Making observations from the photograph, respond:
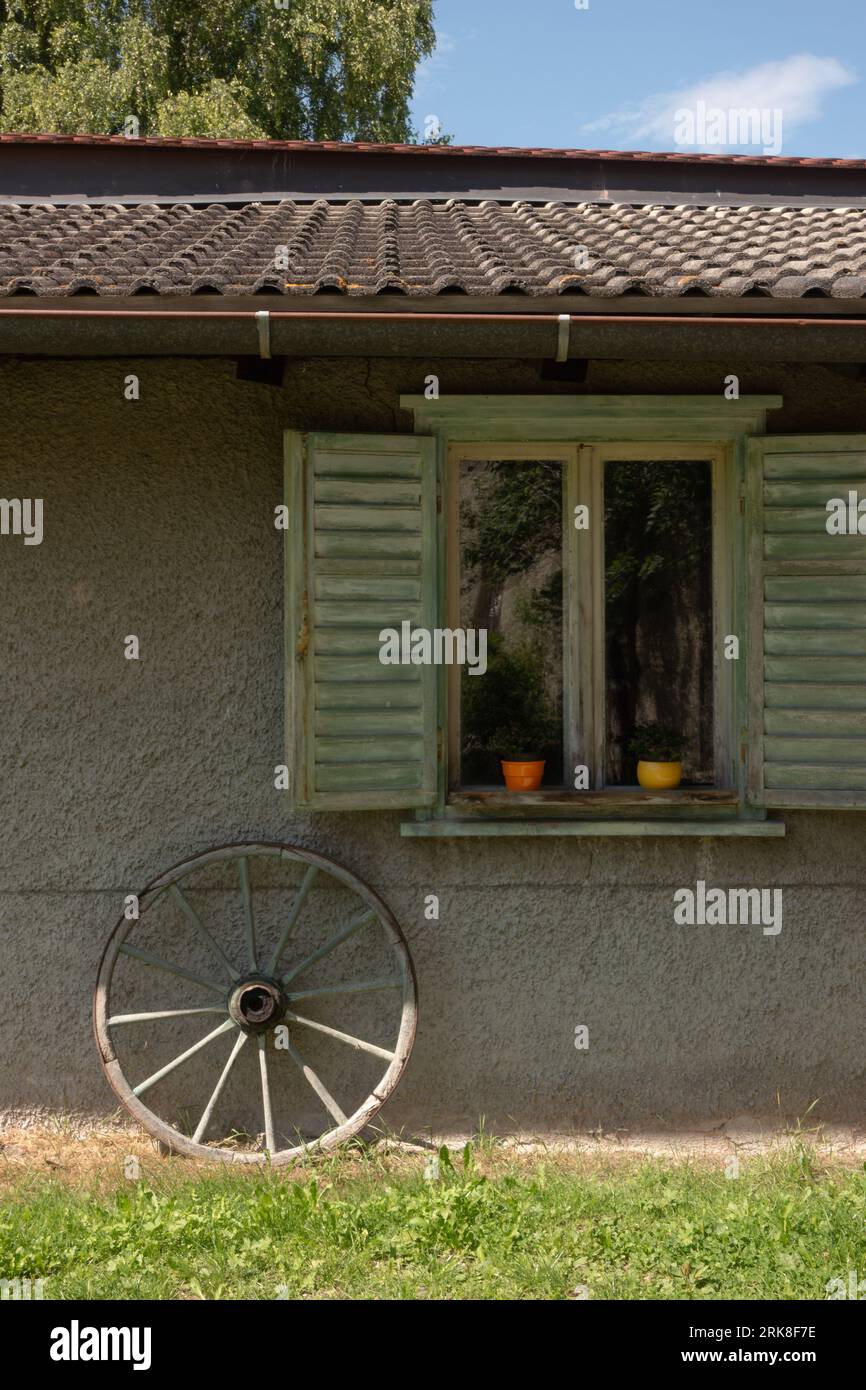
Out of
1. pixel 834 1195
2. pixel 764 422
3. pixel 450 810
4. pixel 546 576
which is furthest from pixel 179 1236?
pixel 764 422

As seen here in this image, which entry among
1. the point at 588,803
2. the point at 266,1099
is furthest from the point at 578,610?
the point at 266,1099

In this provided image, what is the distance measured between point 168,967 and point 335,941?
633 millimetres

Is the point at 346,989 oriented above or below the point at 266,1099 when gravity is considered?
above

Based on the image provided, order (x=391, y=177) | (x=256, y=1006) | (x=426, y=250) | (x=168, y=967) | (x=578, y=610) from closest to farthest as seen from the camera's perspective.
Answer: (x=256, y=1006)
(x=168, y=967)
(x=578, y=610)
(x=426, y=250)
(x=391, y=177)

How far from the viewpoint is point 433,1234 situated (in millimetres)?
3645

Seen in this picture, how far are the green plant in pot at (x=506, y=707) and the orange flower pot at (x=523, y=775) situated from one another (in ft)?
0.25

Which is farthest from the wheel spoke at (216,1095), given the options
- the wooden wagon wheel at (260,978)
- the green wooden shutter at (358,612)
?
the green wooden shutter at (358,612)

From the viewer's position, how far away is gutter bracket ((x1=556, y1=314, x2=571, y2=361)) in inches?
151

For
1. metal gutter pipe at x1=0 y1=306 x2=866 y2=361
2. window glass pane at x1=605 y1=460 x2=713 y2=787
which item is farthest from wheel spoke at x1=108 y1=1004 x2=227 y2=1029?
metal gutter pipe at x1=0 y1=306 x2=866 y2=361

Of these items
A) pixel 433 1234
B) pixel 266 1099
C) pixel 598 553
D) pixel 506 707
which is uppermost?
pixel 598 553

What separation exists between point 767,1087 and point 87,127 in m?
14.6

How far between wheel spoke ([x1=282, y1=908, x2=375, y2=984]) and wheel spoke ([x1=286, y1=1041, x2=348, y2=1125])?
0.29 metres

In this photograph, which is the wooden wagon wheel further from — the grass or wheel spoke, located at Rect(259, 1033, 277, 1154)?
the grass

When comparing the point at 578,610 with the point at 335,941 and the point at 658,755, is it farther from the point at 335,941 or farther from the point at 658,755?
the point at 335,941
